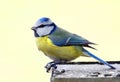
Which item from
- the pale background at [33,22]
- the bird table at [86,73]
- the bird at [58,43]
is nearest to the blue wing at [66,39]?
the bird at [58,43]

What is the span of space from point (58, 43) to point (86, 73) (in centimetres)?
88

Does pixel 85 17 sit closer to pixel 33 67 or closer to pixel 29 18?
pixel 29 18

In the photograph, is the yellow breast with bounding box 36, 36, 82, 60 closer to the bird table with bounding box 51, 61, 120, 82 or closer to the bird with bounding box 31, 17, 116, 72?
the bird with bounding box 31, 17, 116, 72

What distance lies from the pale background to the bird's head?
2.35m

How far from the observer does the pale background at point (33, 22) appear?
6719mm

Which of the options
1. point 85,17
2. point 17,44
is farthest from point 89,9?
point 17,44

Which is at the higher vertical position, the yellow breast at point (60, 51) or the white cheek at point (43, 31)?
the white cheek at point (43, 31)

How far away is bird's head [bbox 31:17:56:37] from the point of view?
3615mm

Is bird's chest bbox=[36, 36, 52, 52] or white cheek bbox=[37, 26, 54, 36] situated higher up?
white cheek bbox=[37, 26, 54, 36]

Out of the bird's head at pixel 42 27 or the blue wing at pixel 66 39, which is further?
the bird's head at pixel 42 27

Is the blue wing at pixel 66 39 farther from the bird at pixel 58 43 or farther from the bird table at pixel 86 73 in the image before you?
the bird table at pixel 86 73

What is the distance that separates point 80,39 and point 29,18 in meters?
5.00

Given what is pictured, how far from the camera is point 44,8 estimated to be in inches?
361

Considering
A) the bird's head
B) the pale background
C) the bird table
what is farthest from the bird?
the pale background
